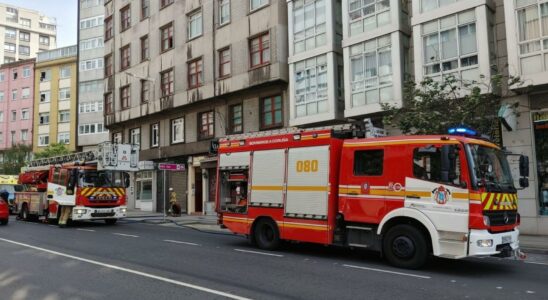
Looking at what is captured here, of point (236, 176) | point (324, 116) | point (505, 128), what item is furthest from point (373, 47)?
point (236, 176)

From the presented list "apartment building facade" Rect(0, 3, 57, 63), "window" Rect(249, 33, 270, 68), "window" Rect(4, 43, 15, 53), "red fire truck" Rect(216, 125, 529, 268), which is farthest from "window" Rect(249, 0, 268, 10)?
"window" Rect(4, 43, 15, 53)

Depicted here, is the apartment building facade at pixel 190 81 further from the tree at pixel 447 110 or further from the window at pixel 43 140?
the window at pixel 43 140

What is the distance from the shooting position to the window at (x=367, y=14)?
65.6 feet

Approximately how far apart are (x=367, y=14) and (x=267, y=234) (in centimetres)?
1231

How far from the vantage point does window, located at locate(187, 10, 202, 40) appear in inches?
1183

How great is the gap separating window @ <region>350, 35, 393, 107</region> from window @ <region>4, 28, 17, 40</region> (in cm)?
9877

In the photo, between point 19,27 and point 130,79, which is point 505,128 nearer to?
point 130,79

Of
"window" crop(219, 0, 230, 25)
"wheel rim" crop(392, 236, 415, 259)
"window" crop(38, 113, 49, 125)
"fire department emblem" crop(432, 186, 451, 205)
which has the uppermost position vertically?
"window" crop(219, 0, 230, 25)

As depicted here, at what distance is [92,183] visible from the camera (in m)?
20.0

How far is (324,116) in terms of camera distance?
2175 centimetres

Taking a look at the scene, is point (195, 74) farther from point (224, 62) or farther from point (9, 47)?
point (9, 47)

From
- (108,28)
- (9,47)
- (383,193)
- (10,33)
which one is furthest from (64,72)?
(383,193)

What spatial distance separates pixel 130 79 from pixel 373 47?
2155 cm

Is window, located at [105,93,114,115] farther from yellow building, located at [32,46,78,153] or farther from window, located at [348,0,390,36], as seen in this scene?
yellow building, located at [32,46,78,153]
